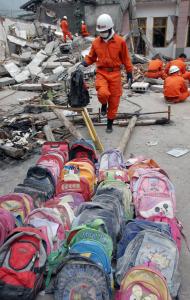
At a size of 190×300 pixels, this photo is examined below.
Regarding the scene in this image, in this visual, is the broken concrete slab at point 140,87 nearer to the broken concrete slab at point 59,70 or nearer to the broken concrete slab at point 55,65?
the broken concrete slab at point 59,70

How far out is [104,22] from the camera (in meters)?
4.88

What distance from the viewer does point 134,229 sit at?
2.43m

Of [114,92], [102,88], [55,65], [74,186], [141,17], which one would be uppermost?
[141,17]

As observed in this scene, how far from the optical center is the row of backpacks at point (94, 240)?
74.7 inches

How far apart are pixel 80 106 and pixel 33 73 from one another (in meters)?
7.76

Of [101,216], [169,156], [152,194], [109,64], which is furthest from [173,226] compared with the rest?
[109,64]

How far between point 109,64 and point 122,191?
10.2ft

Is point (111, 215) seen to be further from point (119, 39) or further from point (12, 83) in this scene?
point (12, 83)

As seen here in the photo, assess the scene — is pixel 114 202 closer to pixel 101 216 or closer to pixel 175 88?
pixel 101 216

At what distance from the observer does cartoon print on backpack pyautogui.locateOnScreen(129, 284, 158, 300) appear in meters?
1.81

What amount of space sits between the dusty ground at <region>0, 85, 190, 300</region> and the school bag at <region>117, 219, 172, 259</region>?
0.36 meters

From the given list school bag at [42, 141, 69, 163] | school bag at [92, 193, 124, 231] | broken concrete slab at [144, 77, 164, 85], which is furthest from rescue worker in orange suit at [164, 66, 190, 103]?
school bag at [92, 193, 124, 231]

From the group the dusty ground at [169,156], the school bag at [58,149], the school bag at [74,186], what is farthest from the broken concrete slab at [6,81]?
the school bag at [74,186]

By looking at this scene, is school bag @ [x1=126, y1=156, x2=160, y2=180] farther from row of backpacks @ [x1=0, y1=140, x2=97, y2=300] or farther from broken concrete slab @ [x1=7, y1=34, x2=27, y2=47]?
broken concrete slab @ [x1=7, y1=34, x2=27, y2=47]
